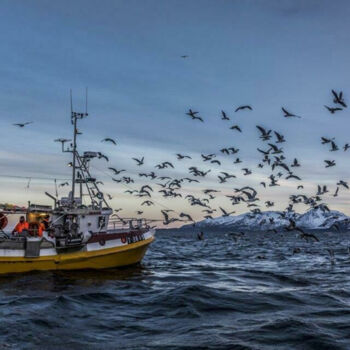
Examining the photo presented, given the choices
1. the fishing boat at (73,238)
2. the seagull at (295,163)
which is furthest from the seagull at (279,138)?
the fishing boat at (73,238)

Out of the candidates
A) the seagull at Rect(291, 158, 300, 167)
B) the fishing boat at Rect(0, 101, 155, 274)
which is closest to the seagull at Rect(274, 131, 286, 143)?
the seagull at Rect(291, 158, 300, 167)

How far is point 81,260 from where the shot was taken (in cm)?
2491

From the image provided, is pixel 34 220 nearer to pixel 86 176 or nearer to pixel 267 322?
pixel 86 176

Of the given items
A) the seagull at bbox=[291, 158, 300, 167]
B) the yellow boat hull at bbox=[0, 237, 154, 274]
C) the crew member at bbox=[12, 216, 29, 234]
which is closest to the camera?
the yellow boat hull at bbox=[0, 237, 154, 274]

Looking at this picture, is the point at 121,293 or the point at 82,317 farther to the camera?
the point at 121,293

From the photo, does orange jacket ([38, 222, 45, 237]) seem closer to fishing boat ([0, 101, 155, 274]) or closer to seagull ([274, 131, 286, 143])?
fishing boat ([0, 101, 155, 274])

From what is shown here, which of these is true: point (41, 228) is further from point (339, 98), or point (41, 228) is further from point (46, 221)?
point (339, 98)

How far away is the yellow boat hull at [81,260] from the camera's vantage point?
22875mm

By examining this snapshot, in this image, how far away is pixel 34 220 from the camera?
25141 mm

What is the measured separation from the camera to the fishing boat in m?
23.0

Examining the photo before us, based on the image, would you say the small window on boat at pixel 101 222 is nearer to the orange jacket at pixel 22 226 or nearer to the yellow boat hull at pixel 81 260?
the yellow boat hull at pixel 81 260

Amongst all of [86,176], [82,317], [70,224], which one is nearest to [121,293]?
[82,317]

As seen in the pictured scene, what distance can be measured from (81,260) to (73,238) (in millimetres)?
1348

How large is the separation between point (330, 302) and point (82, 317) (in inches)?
369
